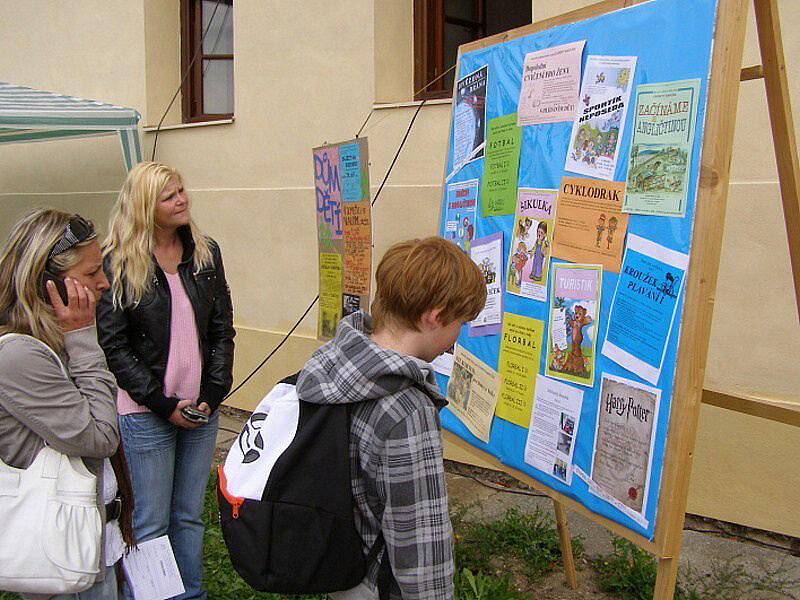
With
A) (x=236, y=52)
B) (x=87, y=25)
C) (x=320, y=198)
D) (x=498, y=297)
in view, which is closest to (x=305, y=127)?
(x=236, y=52)

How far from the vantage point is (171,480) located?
319cm

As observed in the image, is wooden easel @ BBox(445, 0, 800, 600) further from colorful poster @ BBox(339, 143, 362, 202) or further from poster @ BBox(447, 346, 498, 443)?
colorful poster @ BBox(339, 143, 362, 202)

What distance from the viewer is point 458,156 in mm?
3230

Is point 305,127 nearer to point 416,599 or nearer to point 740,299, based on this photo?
point 740,299

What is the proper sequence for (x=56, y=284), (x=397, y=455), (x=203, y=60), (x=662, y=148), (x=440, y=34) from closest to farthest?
(x=397, y=455), (x=662, y=148), (x=56, y=284), (x=440, y=34), (x=203, y=60)

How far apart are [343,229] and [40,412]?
2.78m

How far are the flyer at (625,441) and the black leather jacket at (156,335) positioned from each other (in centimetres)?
155

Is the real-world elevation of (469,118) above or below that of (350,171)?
above

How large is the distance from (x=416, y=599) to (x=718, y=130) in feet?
4.19

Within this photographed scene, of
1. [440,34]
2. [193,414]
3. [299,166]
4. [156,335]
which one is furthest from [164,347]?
[440,34]

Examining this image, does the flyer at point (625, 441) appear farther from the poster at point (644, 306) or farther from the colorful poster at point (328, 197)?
the colorful poster at point (328, 197)

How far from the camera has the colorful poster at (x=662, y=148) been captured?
2121 mm

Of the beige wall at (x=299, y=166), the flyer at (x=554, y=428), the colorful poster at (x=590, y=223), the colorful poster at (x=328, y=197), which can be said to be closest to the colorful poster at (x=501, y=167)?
the colorful poster at (x=590, y=223)

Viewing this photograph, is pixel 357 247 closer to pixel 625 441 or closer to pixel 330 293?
pixel 330 293
